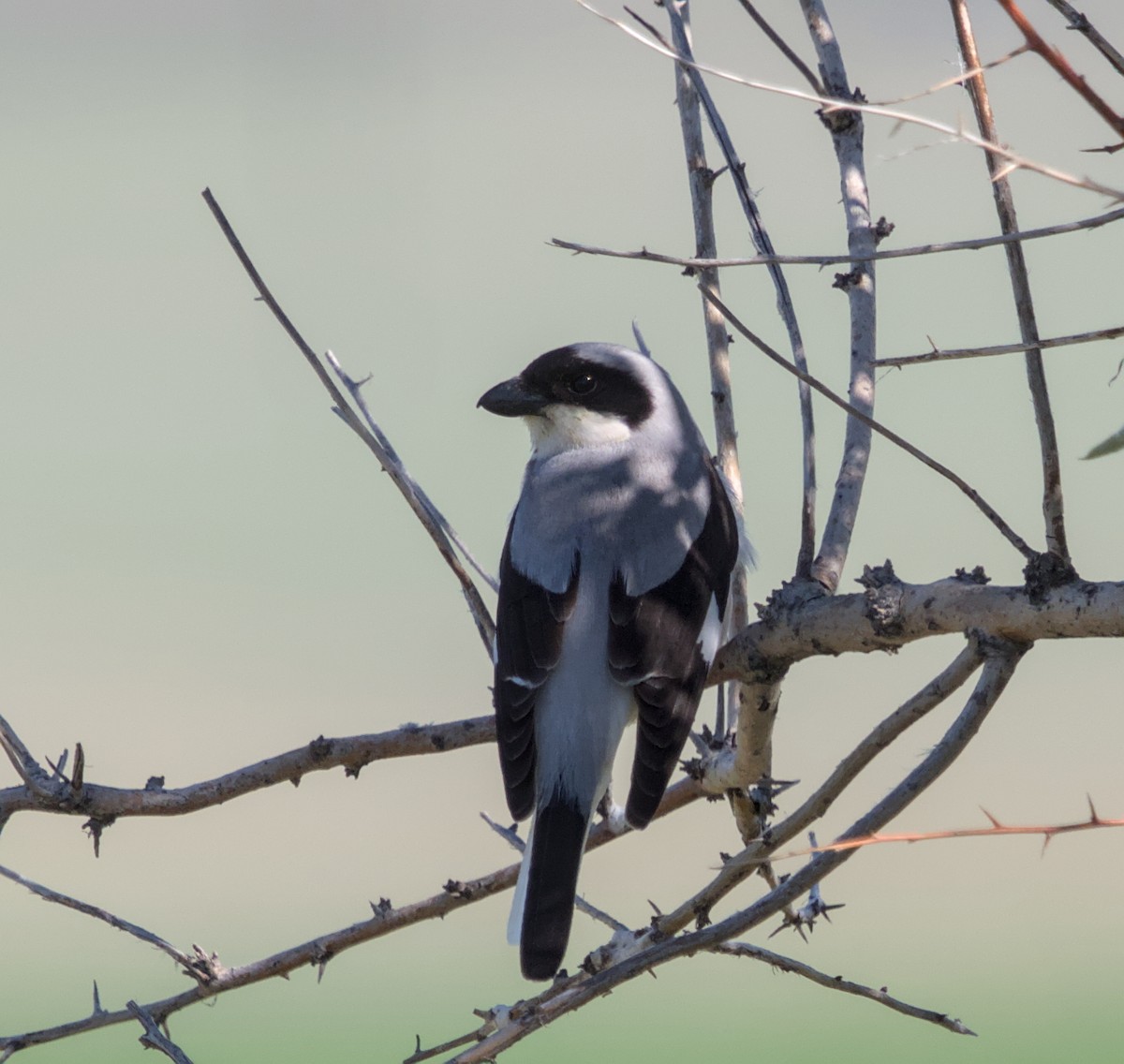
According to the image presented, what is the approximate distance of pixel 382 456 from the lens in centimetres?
238

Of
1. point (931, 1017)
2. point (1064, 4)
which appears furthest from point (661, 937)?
point (1064, 4)

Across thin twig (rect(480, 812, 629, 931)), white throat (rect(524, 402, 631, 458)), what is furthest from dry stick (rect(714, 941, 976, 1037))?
white throat (rect(524, 402, 631, 458))

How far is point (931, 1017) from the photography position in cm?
212

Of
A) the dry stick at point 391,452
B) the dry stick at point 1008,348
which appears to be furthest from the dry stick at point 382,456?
the dry stick at point 1008,348

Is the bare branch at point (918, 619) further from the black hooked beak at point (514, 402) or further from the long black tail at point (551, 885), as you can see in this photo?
the black hooked beak at point (514, 402)

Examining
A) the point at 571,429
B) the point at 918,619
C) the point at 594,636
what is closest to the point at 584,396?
the point at 571,429

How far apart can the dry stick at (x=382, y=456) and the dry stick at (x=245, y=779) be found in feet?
0.74

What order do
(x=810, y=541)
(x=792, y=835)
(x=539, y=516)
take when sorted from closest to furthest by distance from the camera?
(x=792, y=835) → (x=810, y=541) → (x=539, y=516)

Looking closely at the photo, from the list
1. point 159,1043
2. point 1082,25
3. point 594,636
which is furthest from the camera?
point 594,636

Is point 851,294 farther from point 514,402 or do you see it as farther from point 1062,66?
point 1062,66

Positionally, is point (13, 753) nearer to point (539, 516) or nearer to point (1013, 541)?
point (539, 516)

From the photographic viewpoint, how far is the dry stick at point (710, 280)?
255cm

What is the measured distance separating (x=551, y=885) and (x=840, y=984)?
20.9 inches

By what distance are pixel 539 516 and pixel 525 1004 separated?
1248mm
